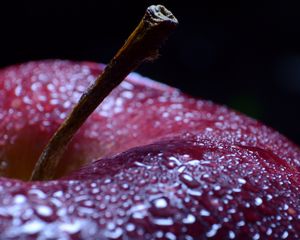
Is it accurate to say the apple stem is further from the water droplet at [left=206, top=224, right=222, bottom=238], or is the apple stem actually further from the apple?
the water droplet at [left=206, top=224, right=222, bottom=238]

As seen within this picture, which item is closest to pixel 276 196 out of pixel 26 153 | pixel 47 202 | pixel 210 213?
pixel 210 213

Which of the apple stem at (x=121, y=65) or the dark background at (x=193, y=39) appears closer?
the apple stem at (x=121, y=65)

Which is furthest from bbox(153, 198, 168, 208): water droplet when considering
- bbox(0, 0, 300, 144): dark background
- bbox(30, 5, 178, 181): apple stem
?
bbox(0, 0, 300, 144): dark background

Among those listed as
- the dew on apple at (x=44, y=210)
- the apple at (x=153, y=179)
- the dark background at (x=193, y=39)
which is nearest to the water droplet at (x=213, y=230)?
the apple at (x=153, y=179)

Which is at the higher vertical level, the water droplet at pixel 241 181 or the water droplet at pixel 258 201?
the water droplet at pixel 241 181

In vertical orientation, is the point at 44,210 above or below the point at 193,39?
above

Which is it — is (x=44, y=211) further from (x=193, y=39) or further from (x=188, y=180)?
(x=193, y=39)

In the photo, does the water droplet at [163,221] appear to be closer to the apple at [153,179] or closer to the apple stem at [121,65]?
the apple at [153,179]

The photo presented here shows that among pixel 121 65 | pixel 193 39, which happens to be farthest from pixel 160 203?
pixel 193 39
